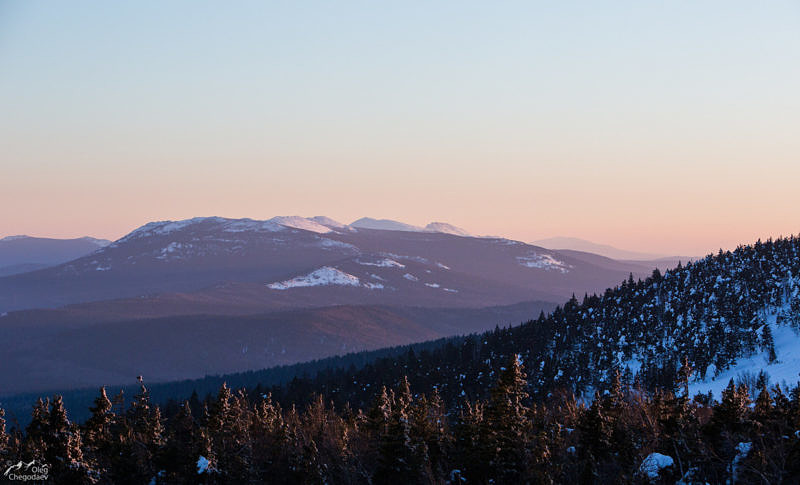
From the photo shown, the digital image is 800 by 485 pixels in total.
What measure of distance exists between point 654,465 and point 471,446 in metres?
16.0

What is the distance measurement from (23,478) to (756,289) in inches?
4241

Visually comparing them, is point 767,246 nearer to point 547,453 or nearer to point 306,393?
point 306,393

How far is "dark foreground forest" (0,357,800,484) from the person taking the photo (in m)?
48.3

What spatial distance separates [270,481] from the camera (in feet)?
218

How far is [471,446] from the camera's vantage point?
56.4m

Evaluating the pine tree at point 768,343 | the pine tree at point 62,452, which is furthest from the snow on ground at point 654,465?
the pine tree at point 768,343

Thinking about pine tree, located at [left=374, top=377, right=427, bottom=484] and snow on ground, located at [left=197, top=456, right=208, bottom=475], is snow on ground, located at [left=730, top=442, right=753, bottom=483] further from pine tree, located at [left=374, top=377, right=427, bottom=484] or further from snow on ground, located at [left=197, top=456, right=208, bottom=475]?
snow on ground, located at [left=197, top=456, right=208, bottom=475]

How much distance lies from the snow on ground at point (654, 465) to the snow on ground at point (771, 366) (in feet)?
177

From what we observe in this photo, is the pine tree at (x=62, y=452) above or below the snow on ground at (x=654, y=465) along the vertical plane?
below

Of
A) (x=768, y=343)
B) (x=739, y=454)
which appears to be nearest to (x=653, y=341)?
→ (x=768, y=343)

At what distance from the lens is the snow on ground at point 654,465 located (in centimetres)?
4366

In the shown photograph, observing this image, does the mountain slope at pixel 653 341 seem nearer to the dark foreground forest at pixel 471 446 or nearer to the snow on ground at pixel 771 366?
the snow on ground at pixel 771 366

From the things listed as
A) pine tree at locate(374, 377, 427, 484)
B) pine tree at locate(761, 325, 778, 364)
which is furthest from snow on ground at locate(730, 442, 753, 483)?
pine tree at locate(761, 325, 778, 364)

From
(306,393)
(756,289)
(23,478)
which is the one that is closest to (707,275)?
(756,289)
